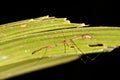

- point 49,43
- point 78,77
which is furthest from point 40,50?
point 78,77

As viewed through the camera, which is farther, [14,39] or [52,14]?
[52,14]

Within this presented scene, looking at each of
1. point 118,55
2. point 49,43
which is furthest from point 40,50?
point 118,55

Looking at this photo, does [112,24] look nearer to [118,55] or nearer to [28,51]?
[118,55]

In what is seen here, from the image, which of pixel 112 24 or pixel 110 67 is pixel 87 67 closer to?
pixel 110 67

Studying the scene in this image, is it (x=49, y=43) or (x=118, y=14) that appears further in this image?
(x=118, y=14)

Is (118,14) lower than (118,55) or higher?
higher

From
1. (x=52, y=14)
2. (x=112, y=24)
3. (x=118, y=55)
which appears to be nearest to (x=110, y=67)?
(x=118, y=55)

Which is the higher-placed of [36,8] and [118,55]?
[36,8]
